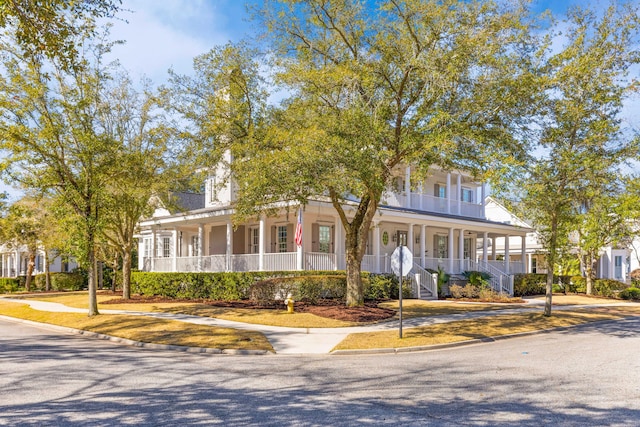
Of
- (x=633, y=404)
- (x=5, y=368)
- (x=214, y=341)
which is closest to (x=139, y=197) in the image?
(x=214, y=341)

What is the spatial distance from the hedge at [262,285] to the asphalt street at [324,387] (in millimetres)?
9225

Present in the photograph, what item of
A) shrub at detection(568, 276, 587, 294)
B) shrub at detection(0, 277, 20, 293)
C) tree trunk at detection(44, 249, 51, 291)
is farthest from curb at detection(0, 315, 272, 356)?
shrub at detection(568, 276, 587, 294)

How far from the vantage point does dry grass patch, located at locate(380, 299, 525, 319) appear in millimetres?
20200

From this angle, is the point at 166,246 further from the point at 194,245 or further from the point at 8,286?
the point at 8,286

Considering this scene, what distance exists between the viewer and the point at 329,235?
1114 inches

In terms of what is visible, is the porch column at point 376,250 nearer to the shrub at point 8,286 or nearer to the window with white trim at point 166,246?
the window with white trim at point 166,246

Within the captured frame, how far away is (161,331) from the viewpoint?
1616 cm

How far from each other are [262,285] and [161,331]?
7000 mm

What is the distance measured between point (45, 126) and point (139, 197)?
6.32m

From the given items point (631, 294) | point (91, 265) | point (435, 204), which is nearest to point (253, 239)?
point (435, 204)

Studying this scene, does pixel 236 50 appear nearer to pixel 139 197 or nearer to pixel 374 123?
pixel 374 123

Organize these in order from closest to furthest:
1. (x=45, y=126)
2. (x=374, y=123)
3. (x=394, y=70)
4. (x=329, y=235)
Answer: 1. (x=374, y=123)
2. (x=394, y=70)
3. (x=45, y=126)
4. (x=329, y=235)

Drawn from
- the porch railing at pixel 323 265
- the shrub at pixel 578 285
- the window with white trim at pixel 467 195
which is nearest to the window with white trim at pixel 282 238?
the porch railing at pixel 323 265

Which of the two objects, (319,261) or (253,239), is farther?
(253,239)
